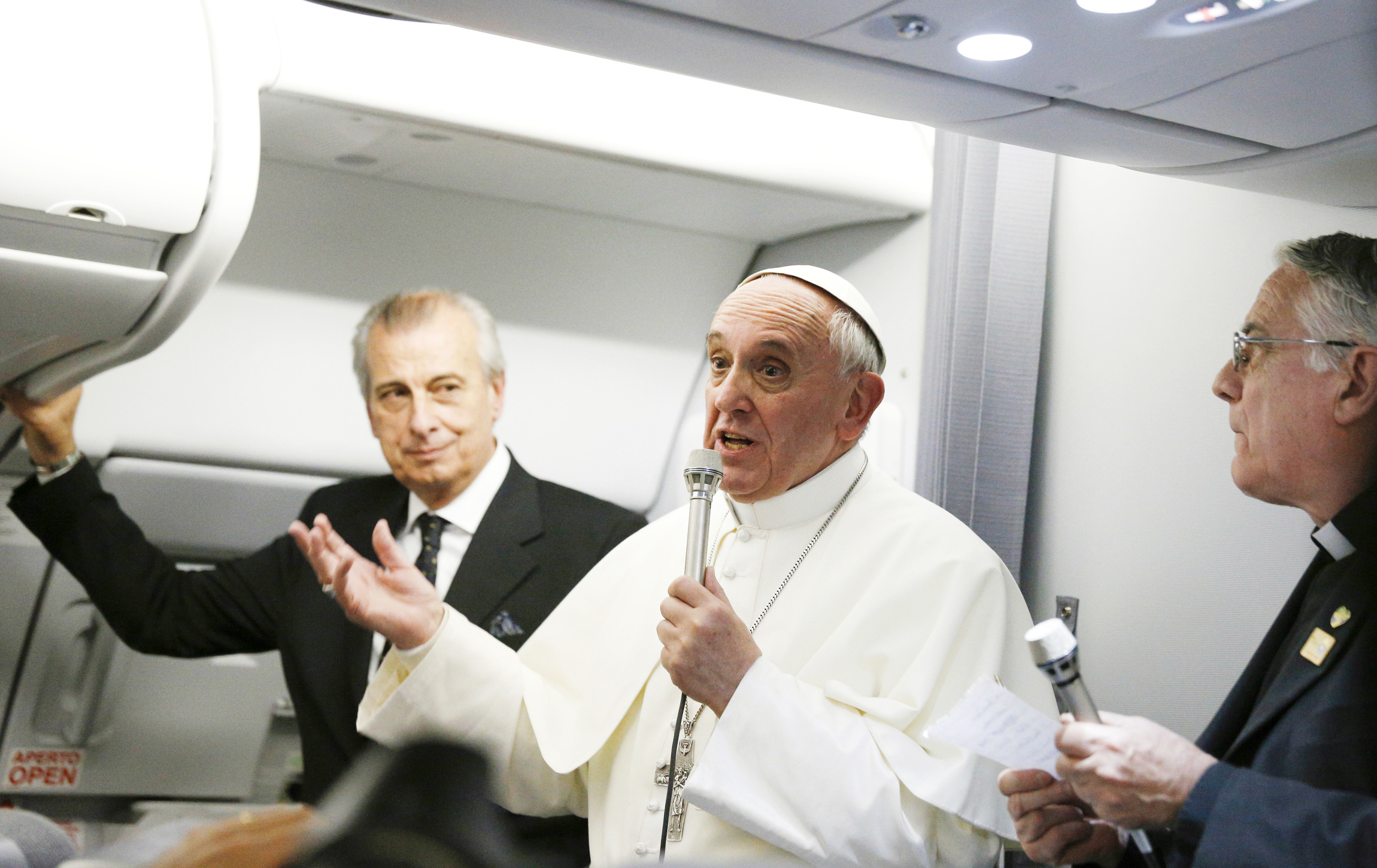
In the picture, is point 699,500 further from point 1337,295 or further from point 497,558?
point 497,558

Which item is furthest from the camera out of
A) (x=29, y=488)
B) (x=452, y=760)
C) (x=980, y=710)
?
(x=29, y=488)

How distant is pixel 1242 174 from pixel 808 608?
1135 mm

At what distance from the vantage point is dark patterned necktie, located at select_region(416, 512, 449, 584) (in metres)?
3.40

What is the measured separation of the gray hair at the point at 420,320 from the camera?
3479 mm

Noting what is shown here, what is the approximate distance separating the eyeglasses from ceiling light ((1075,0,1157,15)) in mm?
671

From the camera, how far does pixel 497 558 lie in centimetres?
334

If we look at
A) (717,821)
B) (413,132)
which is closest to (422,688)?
(717,821)

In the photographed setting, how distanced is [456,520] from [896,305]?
142cm

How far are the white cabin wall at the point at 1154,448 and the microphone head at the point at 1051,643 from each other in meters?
1.07

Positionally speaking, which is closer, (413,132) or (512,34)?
(512,34)

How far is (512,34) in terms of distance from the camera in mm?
1773

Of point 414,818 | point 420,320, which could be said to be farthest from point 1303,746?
point 420,320

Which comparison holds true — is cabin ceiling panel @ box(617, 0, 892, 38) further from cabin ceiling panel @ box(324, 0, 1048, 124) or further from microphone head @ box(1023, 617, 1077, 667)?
microphone head @ box(1023, 617, 1077, 667)

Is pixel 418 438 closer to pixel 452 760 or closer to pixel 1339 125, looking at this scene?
pixel 1339 125
